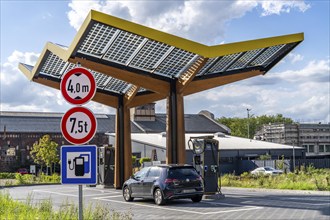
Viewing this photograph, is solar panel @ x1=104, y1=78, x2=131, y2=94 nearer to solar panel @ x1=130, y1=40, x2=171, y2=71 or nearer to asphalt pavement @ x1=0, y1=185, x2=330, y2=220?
solar panel @ x1=130, y1=40, x2=171, y2=71

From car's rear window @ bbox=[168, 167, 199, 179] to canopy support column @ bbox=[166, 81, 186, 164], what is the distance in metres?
5.23

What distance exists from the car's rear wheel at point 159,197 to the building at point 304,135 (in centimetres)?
6936

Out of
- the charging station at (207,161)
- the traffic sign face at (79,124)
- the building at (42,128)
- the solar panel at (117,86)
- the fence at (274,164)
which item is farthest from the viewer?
the building at (42,128)

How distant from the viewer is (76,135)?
25.2 ft

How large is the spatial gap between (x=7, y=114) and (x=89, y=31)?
62.0 metres

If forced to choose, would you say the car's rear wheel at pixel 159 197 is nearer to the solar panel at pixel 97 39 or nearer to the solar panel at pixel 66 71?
the solar panel at pixel 97 39

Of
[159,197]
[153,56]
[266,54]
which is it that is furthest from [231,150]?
[159,197]

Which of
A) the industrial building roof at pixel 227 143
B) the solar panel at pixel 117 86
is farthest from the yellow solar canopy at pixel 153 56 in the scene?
the industrial building roof at pixel 227 143

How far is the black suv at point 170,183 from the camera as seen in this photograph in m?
18.6

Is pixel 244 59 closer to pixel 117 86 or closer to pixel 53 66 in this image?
pixel 117 86

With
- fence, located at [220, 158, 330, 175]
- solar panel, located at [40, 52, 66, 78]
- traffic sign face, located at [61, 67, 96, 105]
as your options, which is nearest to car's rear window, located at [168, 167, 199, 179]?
solar panel, located at [40, 52, 66, 78]

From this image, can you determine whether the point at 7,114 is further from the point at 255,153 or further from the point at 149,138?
the point at 255,153

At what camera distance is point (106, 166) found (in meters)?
31.5

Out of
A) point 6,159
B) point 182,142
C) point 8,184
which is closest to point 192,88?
point 182,142
